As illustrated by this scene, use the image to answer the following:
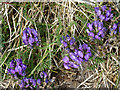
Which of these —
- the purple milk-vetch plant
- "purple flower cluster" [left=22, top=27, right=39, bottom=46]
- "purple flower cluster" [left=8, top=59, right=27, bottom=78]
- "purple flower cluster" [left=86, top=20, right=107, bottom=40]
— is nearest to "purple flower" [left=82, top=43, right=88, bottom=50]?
"purple flower cluster" [left=86, top=20, right=107, bottom=40]

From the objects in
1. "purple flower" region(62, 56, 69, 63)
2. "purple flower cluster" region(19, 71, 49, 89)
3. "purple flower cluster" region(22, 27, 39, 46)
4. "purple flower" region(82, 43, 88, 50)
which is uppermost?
"purple flower cluster" region(22, 27, 39, 46)

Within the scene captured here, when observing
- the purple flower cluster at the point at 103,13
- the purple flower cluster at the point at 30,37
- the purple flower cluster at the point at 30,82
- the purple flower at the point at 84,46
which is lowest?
the purple flower cluster at the point at 30,82

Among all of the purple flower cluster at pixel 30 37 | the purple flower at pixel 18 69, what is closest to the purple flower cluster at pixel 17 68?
the purple flower at pixel 18 69

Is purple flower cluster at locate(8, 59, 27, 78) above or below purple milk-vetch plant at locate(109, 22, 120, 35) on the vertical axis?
below

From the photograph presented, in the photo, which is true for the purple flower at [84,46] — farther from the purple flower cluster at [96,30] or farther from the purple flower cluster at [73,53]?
the purple flower cluster at [96,30]

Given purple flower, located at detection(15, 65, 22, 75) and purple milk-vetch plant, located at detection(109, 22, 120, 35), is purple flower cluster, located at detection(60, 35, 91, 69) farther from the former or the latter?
purple flower, located at detection(15, 65, 22, 75)

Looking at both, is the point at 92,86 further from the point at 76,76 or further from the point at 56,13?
the point at 56,13

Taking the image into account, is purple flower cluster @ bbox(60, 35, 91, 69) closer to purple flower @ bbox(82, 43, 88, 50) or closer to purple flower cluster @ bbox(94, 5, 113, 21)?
purple flower @ bbox(82, 43, 88, 50)

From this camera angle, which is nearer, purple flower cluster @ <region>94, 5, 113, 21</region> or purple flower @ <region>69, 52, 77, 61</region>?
purple flower @ <region>69, 52, 77, 61</region>
